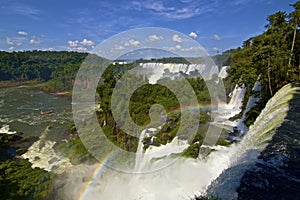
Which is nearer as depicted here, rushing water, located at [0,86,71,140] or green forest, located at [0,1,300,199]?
green forest, located at [0,1,300,199]

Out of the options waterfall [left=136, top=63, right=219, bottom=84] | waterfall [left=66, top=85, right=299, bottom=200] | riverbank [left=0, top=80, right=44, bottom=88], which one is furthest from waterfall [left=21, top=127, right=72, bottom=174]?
riverbank [left=0, top=80, right=44, bottom=88]

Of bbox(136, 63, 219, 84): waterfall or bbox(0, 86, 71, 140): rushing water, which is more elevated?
bbox(136, 63, 219, 84): waterfall

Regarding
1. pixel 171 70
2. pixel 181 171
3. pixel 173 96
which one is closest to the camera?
pixel 181 171

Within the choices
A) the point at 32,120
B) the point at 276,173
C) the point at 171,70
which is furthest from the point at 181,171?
the point at 171,70

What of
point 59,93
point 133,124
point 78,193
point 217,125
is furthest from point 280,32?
point 59,93

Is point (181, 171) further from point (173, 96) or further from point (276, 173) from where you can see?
point (173, 96)

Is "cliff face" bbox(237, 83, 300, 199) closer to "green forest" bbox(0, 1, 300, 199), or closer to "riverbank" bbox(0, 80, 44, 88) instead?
"green forest" bbox(0, 1, 300, 199)

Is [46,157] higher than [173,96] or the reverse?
the reverse

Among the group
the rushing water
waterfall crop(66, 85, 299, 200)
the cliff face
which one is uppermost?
the cliff face

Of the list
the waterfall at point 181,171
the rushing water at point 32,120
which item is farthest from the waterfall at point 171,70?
the waterfall at point 181,171

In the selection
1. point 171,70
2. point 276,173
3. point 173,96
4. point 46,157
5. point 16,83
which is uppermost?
point 171,70

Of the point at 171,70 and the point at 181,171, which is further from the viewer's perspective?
the point at 171,70

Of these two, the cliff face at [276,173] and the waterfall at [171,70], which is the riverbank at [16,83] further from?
the cliff face at [276,173]
